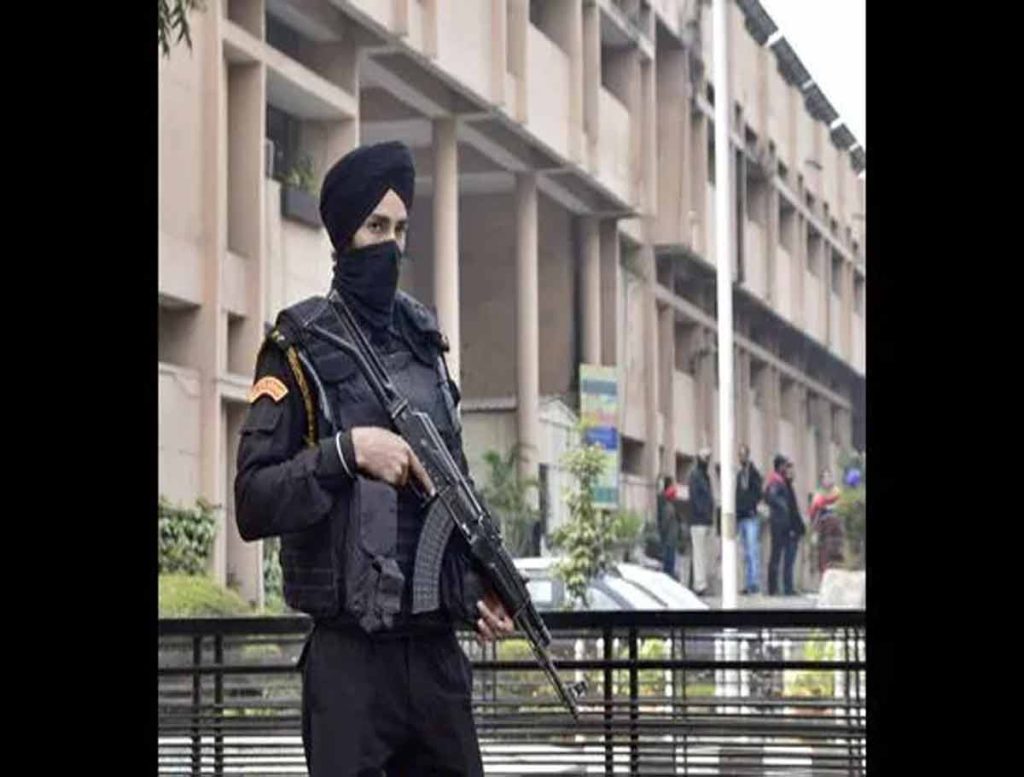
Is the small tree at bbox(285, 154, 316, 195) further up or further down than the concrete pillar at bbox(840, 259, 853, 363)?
further up

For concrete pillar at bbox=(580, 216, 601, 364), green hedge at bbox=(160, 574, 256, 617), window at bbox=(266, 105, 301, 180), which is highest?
window at bbox=(266, 105, 301, 180)

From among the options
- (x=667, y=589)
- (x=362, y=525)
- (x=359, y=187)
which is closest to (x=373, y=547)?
(x=362, y=525)

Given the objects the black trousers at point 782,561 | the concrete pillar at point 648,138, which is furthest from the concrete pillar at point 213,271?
the black trousers at point 782,561

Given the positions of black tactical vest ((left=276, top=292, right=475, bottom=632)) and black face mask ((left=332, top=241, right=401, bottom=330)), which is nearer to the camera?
black tactical vest ((left=276, top=292, right=475, bottom=632))

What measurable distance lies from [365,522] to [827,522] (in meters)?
1.15

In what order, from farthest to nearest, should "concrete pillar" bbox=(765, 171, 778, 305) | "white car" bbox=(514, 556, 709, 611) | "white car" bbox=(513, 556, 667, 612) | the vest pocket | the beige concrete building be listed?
"concrete pillar" bbox=(765, 171, 778, 305) < "white car" bbox=(514, 556, 709, 611) < the beige concrete building < "white car" bbox=(513, 556, 667, 612) < the vest pocket

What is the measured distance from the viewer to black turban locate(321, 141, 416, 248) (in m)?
3.49

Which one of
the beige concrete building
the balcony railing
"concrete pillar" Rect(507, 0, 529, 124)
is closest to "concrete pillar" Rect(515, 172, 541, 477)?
the beige concrete building

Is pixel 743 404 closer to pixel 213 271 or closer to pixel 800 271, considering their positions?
pixel 800 271

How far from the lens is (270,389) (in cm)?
340

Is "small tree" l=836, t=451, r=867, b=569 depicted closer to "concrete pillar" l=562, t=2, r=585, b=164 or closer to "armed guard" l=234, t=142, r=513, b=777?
"concrete pillar" l=562, t=2, r=585, b=164

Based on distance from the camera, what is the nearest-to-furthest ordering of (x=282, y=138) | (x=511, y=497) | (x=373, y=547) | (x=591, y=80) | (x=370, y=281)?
1. (x=373, y=547)
2. (x=370, y=281)
3. (x=511, y=497)
4. (x=282, y=138)
5. (x=591, y=80)

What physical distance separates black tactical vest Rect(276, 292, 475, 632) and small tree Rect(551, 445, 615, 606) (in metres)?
0.75
